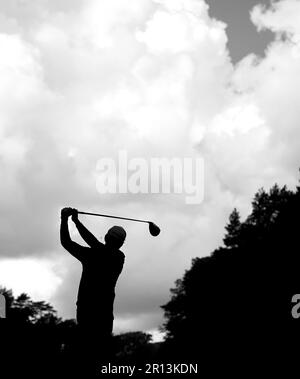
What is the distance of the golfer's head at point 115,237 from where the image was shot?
7.19 meters

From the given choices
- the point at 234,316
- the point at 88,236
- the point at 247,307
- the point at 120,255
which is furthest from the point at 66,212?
the point at 234,316

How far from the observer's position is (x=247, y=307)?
168 ft

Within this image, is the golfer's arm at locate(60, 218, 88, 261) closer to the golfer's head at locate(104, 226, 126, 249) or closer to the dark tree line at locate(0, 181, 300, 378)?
the golfer's head at locate(104, 226, 126, 249)

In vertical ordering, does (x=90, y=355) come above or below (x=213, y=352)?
below

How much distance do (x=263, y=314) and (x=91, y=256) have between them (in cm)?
4314

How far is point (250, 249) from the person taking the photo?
195 ft

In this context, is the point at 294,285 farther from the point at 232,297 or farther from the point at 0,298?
the point at 0,298

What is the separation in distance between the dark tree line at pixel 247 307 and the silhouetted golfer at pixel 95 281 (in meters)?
33.2

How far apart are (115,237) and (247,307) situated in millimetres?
46235

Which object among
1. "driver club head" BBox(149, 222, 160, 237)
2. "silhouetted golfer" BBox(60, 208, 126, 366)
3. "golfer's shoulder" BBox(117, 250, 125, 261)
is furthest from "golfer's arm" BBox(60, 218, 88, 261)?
"driver club head" BBox(149, 222, 160, 237)

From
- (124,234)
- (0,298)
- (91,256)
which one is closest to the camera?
(91,256)

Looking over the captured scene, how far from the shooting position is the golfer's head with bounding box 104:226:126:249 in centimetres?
719
